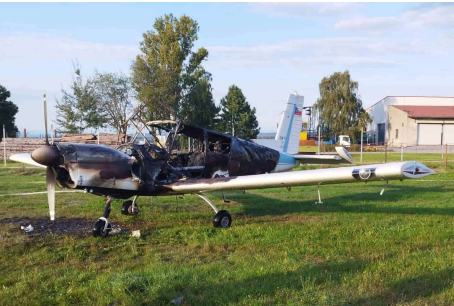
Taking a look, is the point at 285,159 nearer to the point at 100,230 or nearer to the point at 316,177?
the point at 316,177

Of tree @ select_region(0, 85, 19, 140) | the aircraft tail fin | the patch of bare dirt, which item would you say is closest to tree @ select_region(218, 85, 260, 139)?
tree @ select_region(0, 85, 19, 140)

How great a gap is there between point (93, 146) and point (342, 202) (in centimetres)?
712

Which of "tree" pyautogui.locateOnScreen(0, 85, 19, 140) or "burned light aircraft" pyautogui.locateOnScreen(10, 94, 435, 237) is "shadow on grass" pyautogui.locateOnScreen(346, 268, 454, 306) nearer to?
"burned light aircraft" pyautogui.locateOnScreen(10, 94, 435, 237)

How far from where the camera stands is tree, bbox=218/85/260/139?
4479cm

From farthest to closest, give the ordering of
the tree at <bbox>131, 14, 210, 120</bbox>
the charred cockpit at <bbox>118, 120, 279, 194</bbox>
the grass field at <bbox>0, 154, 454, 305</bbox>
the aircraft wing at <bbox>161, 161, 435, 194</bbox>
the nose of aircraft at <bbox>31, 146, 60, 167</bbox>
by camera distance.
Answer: the tree at <bbox>131, 14, 210, 120</bbox> < the charred cockpit at <bbox>118, 120, 279, 194</bbox> < the nose of aircraft at <bbox>31, 146, 60, 167</bbox> < the aircraft wing at <bbox>161, 161, 435, 194</bbox> < the grass field at <bbox>0, 154, 454, 305</bbox>

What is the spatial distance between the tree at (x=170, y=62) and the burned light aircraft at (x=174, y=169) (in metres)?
22.7

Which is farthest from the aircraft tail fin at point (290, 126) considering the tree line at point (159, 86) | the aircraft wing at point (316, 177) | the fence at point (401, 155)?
the tree line at point (159, 86)

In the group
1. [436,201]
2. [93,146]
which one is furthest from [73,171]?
[436,201]

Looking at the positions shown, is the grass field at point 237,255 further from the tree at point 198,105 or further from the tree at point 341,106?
the tree at point 341,106

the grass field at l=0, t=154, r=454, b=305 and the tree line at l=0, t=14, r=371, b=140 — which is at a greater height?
the tree line at l=0, t=14, r=371, b=140

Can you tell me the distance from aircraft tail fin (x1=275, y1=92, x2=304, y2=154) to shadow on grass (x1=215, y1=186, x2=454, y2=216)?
180cm

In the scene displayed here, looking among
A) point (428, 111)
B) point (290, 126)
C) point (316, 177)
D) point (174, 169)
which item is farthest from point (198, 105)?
point (428, 111)

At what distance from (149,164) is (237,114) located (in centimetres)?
3730

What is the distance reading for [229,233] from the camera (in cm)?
777
